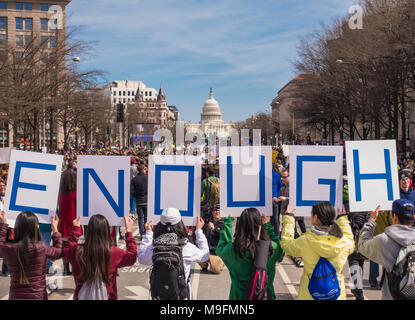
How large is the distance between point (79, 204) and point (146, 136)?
168ft

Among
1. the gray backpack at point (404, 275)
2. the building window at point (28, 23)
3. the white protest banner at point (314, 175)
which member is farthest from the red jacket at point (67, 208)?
the building window at point (28, 23)

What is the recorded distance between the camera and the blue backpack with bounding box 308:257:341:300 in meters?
4.34

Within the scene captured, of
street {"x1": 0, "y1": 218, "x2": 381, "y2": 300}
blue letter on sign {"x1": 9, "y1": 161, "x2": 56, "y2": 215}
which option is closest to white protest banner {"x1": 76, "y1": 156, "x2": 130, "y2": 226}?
blue letter on sign {"x1": 9, "y1": 161, "x2": 56, "y2": 215}

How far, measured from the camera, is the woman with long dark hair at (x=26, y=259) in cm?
452

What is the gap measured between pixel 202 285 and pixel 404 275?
4154mm

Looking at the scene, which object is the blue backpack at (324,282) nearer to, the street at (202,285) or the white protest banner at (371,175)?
the white protest banner at (371,175)

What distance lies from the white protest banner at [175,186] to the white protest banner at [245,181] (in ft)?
1.03

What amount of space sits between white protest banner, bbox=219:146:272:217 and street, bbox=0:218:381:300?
1.91 meters

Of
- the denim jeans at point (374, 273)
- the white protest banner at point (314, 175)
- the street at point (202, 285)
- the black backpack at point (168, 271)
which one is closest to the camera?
the black backpack at point (168, 271)
